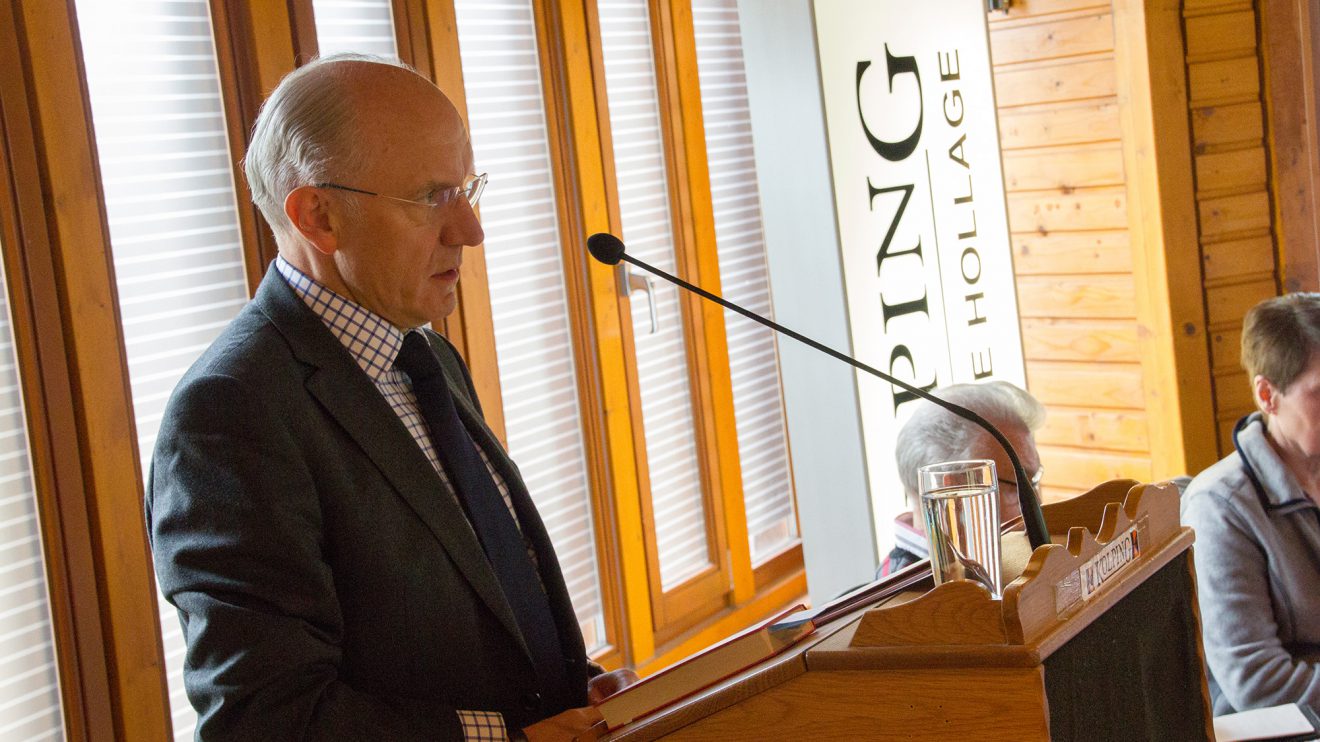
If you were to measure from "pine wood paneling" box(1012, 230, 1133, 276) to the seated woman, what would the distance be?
88.7 inches

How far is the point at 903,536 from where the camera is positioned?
2189 millimetres

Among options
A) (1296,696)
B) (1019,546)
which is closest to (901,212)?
(1296,696)

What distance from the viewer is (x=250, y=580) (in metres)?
1.16

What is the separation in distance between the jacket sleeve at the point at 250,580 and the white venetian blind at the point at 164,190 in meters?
1.53

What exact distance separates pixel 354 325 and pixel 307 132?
0.68 feet


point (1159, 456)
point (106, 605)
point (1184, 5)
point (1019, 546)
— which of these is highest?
point (1184, 5)

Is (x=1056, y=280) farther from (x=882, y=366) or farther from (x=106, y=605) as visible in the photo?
(x=106, y=605)

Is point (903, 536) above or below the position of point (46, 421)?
below

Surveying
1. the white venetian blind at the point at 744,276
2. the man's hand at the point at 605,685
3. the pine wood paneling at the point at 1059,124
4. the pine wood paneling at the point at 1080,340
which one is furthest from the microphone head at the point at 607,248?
the pine wood paneling at the point at 1080,340

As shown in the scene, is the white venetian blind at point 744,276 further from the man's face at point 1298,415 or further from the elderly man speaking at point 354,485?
the elderly man speaking at point 354,485

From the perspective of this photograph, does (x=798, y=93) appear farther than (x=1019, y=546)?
Yes

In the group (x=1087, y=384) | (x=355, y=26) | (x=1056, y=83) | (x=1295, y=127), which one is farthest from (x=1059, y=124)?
(x=355, y=26)

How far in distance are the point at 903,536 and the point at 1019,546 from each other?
841 mm

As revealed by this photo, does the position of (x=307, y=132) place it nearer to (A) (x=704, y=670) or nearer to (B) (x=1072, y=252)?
(A) (x=704, y=670)
